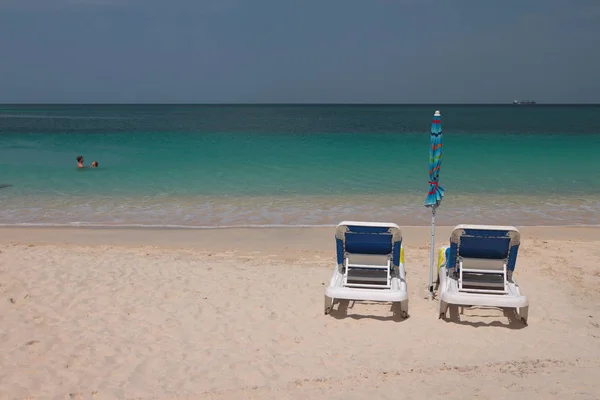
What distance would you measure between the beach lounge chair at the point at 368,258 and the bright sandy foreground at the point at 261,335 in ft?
1.23

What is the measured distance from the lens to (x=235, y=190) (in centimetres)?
1627

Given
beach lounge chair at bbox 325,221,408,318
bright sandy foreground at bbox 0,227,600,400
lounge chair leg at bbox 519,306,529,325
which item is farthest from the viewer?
beach lounge chair at bbox 325,221,408,318

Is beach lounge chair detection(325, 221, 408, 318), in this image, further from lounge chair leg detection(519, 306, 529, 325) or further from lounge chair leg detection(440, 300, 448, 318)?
lounge chair leg detection(519, 306, 529, 325)

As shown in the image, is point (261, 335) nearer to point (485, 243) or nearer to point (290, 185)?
point (485, 243)

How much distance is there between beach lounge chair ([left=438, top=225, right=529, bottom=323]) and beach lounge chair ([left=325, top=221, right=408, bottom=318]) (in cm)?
58

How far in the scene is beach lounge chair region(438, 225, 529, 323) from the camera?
20.0 ft

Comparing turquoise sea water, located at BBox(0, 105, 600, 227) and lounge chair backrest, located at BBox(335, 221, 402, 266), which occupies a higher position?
lounge chair backrest, located at BBox(335, 221, 402, 266)

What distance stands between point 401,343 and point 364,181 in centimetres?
1277

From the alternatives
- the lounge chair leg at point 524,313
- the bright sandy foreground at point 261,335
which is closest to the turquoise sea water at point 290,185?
the bright sandy foreground at point 261,335

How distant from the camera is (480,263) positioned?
21.0 feet

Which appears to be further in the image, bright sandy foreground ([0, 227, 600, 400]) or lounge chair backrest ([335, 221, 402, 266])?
lounge chair backrest ([335, 221, 402, 266])

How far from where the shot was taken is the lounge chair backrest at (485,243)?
619 centimetres

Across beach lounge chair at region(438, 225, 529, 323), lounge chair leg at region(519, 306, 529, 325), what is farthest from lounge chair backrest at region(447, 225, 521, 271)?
lounge chair leg at region(519, 306, 529, 325)

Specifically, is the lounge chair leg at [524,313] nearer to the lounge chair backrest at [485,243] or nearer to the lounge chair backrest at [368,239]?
the lounge chair backrest at [485,243]
